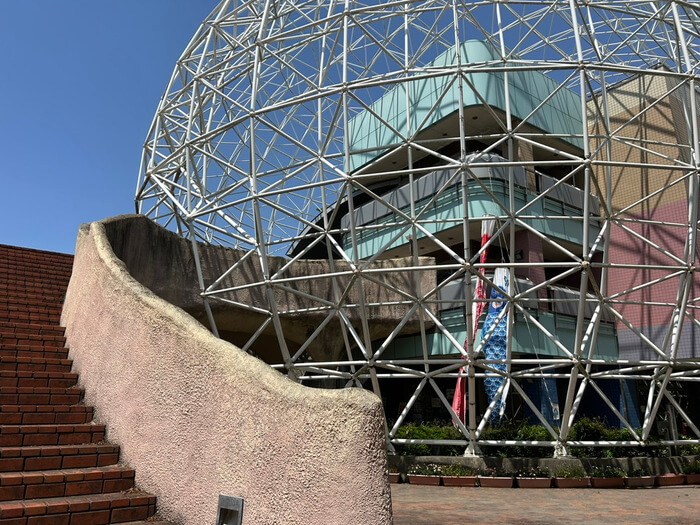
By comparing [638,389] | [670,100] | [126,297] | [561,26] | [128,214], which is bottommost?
[638,389]

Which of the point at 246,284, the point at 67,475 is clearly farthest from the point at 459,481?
the point at 246,284

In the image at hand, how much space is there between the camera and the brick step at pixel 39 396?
6129 millimetres

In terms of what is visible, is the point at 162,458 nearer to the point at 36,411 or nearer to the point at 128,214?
the point at 36,411

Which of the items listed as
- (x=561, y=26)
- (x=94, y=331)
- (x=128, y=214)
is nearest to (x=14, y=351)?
(x=94, y=331)

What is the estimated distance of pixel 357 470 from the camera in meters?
3.57

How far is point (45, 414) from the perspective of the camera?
586cm

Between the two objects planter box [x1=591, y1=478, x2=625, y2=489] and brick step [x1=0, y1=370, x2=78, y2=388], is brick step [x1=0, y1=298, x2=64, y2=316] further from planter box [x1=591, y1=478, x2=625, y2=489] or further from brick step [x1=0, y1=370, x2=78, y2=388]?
planter box [x1=591, y1=478, x2=625, y2=489]

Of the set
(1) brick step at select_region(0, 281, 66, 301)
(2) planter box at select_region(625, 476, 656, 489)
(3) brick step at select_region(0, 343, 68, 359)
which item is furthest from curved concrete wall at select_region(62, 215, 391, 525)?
(2) planter box at select_region(625, 476, 656, 489)

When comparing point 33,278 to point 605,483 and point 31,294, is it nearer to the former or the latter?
point 31,294

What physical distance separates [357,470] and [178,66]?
18091 mm

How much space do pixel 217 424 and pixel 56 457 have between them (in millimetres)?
1813

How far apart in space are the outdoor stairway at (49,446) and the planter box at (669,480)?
11.2m

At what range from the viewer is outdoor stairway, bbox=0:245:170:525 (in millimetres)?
4527

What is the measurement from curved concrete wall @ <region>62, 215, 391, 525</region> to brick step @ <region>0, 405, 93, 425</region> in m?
0.20
